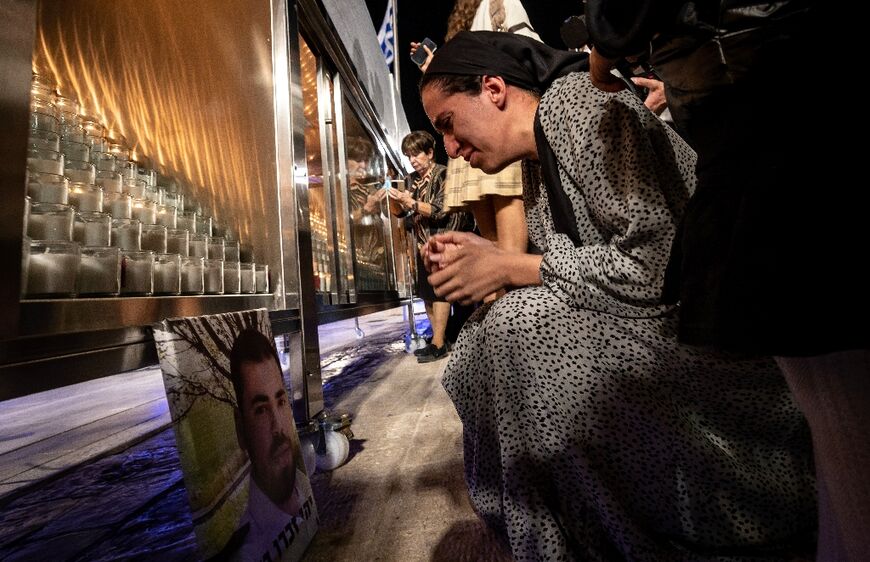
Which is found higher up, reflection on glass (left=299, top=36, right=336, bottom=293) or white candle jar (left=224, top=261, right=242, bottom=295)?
reflection on glass (left=299, top=36, right=336, bottom=293)

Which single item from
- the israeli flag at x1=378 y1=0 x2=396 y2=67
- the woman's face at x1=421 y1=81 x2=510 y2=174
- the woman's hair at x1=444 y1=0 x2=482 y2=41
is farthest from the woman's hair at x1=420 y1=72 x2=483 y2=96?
the israeli flag at x1=378 y1=0 x2=396 y2=67

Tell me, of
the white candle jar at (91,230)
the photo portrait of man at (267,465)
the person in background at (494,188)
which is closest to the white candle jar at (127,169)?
the white candle jar at (91,230)

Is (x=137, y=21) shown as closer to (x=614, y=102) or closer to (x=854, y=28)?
(x=614, y=102)

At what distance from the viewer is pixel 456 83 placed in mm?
1088

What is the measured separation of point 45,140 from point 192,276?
0.58 meters

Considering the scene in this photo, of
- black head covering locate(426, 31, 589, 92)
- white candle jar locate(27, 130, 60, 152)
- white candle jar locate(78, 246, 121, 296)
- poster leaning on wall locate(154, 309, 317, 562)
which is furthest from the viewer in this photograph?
white candle jar locate(27, 130, 60, 152)

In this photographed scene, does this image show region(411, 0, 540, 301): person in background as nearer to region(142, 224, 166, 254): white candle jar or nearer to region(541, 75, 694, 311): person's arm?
region(541, 75, 694, 311): person's arm

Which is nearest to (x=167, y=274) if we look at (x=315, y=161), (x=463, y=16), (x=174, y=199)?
(x=174, y=199)

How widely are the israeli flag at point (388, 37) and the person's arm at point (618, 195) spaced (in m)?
6.56

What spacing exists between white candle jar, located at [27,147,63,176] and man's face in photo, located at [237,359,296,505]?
744 mm

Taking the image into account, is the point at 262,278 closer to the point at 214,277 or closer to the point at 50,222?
the point at 214,277

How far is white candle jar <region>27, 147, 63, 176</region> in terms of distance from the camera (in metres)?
→ 1.02

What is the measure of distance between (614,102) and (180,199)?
5.73 ft

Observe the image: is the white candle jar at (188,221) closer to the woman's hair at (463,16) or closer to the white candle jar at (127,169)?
the white candle jar at (127,169)
